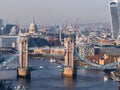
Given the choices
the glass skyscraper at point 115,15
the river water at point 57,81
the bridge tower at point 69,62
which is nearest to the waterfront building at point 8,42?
the glass skyscraper at point 115,15

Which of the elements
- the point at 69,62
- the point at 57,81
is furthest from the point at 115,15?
the point at 57,81

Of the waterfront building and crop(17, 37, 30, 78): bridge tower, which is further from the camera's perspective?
the waterfront building

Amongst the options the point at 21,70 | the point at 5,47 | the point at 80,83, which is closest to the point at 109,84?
the point at 80,83

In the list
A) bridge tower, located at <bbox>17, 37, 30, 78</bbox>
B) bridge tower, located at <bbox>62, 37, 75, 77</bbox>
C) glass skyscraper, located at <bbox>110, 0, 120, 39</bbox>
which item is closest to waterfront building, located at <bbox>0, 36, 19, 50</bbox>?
glass skyscraper, located at <bbox>110, 0, 120, 39</bbox>

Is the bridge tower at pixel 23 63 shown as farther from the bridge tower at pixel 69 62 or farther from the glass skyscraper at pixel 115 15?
the glass skyscraper at pixel 115 15

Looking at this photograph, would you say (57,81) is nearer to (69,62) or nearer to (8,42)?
(69,62)

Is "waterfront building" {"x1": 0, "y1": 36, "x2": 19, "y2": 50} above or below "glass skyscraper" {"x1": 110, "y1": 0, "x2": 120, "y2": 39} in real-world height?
below

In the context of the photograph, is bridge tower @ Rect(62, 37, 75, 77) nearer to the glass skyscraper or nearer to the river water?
the river water

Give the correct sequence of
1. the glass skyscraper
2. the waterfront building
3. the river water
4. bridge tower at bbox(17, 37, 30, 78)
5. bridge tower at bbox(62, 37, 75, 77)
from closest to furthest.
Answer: the river water < bridge tower at bbox(17, 37, 30, 78) < bridge tower at bbox(62, 37, 75, 77) < the glass skyscraper < the waterfront building

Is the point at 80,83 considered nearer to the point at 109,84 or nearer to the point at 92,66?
the point at 109,84
